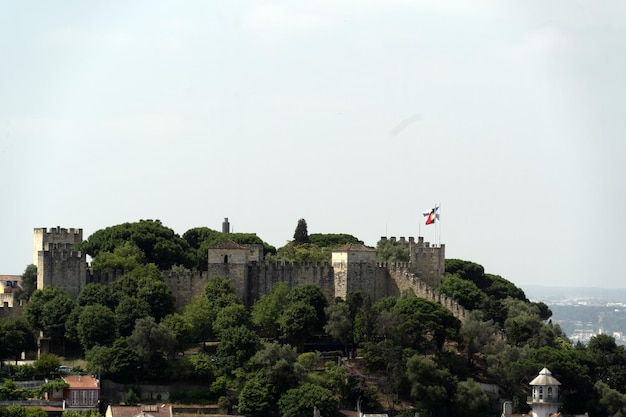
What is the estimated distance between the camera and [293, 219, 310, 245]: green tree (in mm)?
108500

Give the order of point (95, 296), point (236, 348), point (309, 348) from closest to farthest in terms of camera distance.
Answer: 1. point (236, 348)
2. point (95, 296)
3. point (309, 348)

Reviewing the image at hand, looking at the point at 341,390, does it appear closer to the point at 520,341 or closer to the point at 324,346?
the point at 324,346

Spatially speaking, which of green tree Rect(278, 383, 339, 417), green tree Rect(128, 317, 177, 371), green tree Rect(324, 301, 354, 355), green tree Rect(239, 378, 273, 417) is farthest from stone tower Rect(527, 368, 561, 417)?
green tree Rect(128, 317, 177, 371)

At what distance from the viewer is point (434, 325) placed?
274ft

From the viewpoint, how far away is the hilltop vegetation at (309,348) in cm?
7850

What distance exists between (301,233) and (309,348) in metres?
24.5

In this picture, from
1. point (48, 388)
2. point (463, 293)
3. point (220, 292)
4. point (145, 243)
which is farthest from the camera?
point (145, 243)

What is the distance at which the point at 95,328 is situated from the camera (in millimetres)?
80750

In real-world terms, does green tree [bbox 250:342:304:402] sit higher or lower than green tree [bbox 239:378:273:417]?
higher

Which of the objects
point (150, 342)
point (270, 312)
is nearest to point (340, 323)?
point (270, 312)

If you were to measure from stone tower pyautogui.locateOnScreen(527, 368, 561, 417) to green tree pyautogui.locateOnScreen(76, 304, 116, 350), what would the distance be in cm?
2176

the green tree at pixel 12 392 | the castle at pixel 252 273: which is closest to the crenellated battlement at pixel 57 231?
the castle at pixel 252 273

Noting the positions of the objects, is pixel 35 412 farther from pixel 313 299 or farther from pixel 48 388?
pixel 313 299

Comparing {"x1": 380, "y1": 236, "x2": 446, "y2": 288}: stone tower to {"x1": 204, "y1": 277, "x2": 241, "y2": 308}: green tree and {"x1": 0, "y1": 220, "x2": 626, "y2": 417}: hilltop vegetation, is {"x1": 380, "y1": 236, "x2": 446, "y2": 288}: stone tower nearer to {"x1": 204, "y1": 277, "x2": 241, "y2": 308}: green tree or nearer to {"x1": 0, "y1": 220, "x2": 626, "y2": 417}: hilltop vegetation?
{"x1": 0, "y1": 220, "x2": 626, "y2": 417}: hilltop vegetation
